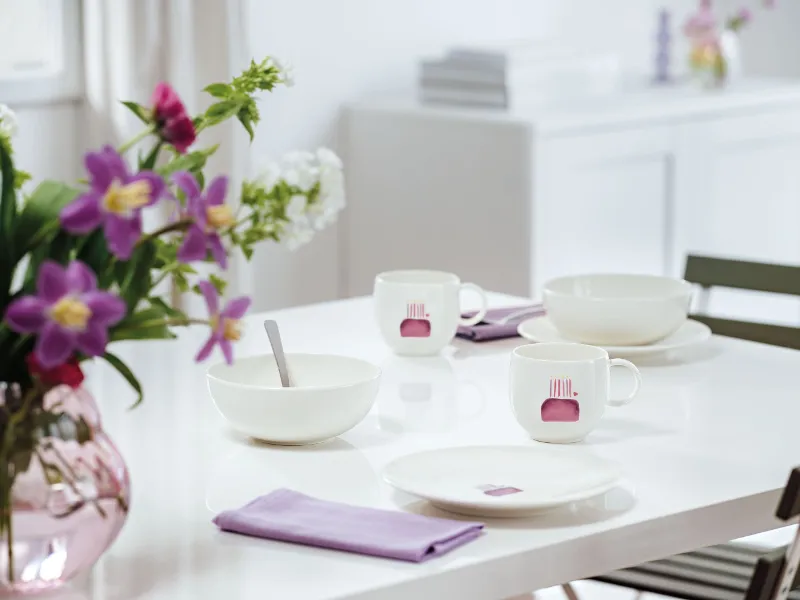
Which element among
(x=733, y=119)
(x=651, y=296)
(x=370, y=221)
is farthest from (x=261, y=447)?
(x=733, y=119)

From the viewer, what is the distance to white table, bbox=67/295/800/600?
44.8 inches

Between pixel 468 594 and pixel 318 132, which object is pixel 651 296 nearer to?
pixel 468 594

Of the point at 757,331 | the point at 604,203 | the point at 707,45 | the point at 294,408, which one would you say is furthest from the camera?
the point at 707,45

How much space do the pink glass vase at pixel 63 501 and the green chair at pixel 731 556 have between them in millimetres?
563

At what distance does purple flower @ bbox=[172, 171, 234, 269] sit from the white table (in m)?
0.27

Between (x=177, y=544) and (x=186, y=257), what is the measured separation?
32cm

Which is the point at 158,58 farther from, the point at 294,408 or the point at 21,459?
the point at 21,459

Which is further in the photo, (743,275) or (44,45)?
(44,45)

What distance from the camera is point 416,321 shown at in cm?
185

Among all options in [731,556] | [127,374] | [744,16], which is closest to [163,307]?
[127,374]

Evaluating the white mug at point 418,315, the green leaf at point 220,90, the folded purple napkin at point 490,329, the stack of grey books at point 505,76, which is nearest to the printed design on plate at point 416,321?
the white mug at point 418,315

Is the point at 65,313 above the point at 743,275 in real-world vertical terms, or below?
above

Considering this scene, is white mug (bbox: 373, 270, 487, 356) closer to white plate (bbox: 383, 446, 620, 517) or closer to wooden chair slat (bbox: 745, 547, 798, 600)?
white plate (bbox: 383, 446, 620, 517)

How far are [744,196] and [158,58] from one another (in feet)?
5.33
